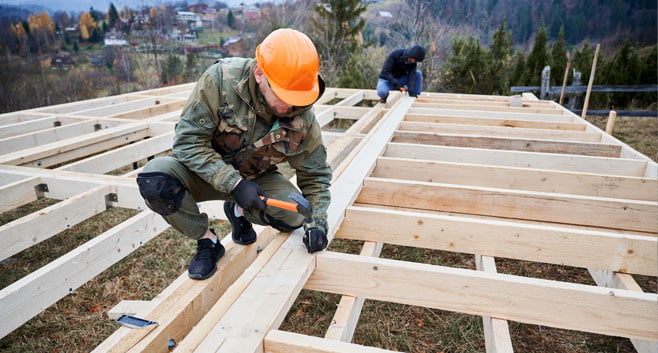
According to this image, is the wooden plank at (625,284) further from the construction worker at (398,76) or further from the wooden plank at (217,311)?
the construction worker at (398,76)

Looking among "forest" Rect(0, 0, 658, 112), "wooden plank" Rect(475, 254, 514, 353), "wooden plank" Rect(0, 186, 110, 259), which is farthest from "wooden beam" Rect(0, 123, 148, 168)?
"forest" Rect(0, 0, 658, 112)

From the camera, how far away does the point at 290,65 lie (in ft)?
5.64

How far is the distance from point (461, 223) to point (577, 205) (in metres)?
0.86

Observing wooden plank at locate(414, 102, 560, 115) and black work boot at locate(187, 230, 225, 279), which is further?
wooden plank at locate(414, 102, 560, 115)

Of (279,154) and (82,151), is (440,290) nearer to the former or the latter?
(279,154)

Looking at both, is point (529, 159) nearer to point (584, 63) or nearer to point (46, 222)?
point (46, 222)

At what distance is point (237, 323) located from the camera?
1499 mm

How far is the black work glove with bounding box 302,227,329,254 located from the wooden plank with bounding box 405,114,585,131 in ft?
11.3

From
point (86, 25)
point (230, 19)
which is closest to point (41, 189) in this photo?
point (86, 25)

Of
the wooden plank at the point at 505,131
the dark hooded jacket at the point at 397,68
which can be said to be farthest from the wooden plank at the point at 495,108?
the wooden plank at the point at 505,131

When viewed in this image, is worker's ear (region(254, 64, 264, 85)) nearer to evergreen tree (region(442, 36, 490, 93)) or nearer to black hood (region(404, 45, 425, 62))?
black hood (region(404, 45, 425, 62))

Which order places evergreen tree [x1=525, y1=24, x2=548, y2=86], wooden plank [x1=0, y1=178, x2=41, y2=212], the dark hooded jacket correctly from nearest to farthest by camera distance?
wooden plank [x1=0, y1=178, x2=41, y2=212] < the dark hooded jacket < evergreen tree [x1=525, y1=24, x2=548, y2=86]

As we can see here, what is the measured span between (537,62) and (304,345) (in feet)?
46.7

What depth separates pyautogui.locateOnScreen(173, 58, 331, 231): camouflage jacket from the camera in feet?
6.23
